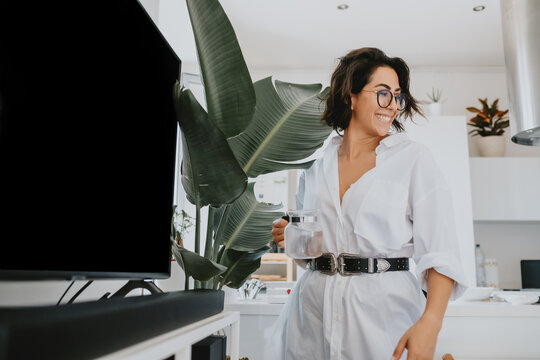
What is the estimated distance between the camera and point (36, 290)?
1108 millimetres

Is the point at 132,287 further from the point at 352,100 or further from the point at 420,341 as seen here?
the point at 352,100

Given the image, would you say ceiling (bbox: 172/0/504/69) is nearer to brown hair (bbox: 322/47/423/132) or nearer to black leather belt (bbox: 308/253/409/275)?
brown hair (bbox: 322/47/423/132)

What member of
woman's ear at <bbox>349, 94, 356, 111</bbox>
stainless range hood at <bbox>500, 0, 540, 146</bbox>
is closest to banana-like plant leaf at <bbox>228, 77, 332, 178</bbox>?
woman's ear at <bbox>349, 94, 356, 111</bbox>

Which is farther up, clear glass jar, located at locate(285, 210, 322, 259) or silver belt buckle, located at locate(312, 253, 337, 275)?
clear glass jar, located at locate(285, 210, 322, 259)

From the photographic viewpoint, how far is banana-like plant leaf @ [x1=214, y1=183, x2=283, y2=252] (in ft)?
4.70

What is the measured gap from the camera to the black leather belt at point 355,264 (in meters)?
1.16

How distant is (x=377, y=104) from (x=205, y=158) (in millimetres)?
548

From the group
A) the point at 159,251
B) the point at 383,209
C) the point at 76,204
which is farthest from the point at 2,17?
the point at 383,209

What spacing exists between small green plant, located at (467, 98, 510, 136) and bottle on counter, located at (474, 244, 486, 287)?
3.27 feet

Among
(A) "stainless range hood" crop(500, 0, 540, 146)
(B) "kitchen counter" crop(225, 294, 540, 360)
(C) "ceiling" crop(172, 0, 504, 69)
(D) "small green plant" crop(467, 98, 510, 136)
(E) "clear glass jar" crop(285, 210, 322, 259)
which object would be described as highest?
(C) "ceiling" crop(172, 0, 504, 69)

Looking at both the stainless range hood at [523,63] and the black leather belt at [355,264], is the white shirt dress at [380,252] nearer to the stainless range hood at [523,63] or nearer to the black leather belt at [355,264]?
the black leather belt at [355,264]

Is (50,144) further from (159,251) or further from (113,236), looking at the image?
(159,251)

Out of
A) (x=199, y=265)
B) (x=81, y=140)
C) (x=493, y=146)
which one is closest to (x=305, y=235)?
(x=199, y=265)

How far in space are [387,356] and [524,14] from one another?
5.43 feet
